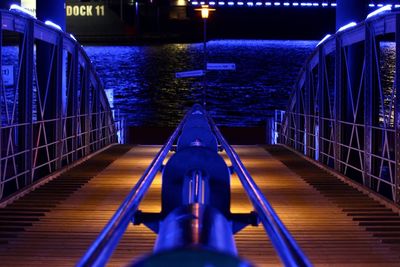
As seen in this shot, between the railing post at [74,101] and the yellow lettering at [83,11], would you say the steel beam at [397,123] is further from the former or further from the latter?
the yellow lettering at [83,11]

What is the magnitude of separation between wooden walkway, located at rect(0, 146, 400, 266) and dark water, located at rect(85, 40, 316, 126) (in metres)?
47.4

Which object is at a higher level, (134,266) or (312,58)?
(312,58)

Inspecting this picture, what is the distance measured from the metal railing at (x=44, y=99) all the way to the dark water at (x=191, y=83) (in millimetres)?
42937

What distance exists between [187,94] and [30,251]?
77400mm

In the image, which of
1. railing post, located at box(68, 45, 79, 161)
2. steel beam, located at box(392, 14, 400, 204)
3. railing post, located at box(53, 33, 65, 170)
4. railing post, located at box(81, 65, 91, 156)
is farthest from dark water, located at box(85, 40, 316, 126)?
steel beam, located at box(392, 14, 400, 204)

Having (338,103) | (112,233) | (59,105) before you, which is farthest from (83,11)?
(112,233)

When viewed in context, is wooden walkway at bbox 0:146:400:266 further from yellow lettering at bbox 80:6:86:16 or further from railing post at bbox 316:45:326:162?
yellow lettering at bbox 80:6:86:16

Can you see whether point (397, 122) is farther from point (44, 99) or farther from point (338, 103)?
point (44, 99)

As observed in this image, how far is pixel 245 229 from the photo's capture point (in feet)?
23.3

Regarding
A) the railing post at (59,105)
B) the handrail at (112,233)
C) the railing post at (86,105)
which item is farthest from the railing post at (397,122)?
the railing post at (86,105)

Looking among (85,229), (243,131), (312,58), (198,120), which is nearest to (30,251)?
(85,229)

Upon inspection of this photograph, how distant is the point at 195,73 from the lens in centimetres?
2225

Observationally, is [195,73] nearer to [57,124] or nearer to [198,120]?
[57,124]

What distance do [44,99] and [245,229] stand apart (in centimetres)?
595
